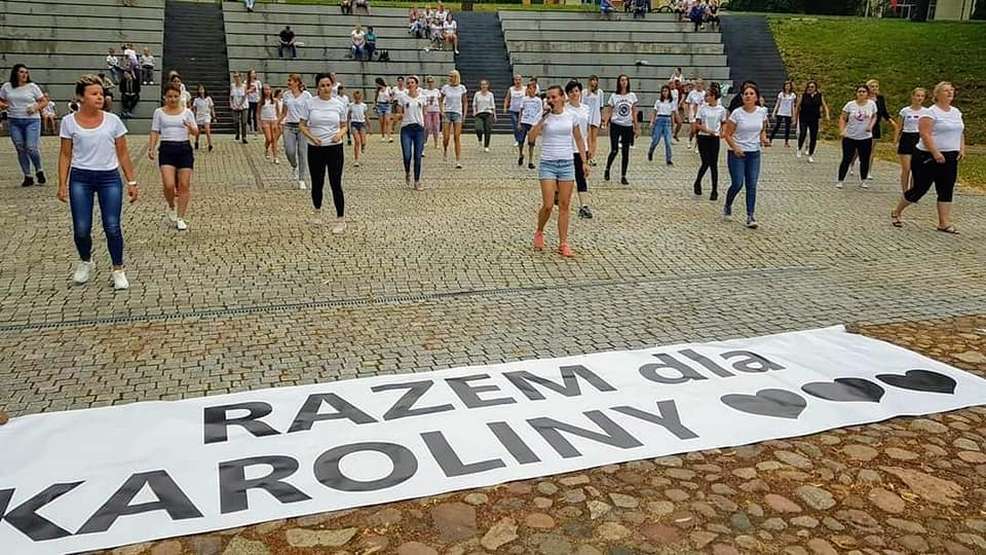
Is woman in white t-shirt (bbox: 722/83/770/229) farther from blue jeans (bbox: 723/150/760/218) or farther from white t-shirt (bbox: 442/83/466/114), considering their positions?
white t-shirt (bbox: 442/83/466/114)

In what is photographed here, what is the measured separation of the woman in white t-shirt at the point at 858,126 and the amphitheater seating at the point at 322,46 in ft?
56.4

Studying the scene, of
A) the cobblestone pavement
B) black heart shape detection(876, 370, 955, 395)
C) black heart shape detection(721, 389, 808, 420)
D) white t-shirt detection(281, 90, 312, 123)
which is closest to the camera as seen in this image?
the cobblestone pavement

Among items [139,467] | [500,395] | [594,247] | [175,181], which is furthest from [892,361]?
[175,181]

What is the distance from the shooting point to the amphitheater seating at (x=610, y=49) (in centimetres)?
2934

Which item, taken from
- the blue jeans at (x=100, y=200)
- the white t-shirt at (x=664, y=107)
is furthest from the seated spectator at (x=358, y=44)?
the blue jeans at (x=100, y=200)

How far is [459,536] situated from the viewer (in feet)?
11.5

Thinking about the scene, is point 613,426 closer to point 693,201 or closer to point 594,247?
point 594,247

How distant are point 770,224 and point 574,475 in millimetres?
7449

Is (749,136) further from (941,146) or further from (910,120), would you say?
(910,120)

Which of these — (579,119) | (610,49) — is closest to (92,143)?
(579,119)

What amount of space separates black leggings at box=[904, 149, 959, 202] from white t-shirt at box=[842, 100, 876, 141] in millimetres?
3069

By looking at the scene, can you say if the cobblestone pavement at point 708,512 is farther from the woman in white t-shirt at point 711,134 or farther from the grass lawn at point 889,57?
the grass lawn at point 889,57

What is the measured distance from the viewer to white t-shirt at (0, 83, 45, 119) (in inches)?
468

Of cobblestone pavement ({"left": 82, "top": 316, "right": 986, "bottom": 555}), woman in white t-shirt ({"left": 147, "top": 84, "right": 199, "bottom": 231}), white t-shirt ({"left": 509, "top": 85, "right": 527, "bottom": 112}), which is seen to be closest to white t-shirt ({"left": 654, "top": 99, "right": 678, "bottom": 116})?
white t-shirt ({"left": 509, "top": 85, "right": 527, "bottom": 112})
